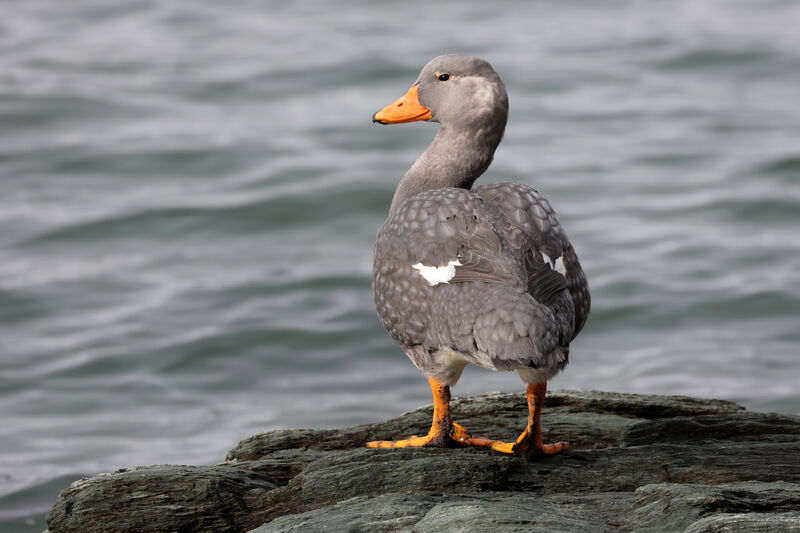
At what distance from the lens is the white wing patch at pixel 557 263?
16.2 ft

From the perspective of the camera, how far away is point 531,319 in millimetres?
4352

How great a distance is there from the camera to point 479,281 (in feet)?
15.4

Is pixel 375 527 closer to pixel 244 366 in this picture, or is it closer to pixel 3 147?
pixel 244 366

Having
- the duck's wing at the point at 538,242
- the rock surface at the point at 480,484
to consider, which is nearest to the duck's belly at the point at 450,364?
the duck's wing at the point at 538,242

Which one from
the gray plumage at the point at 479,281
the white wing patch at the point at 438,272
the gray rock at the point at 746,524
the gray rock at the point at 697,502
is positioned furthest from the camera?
the white wing patch at the point at 438,272

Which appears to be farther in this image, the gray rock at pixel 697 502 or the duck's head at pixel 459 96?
the duck's head at pixel 459 96

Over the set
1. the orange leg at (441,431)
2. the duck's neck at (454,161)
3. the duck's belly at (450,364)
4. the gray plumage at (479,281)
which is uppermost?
the duck's neck at (454,161)

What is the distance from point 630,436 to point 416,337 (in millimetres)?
1194

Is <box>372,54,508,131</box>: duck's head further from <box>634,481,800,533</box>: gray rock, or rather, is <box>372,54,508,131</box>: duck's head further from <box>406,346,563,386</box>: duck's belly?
<box>634,481,800,533</box>: gray rock

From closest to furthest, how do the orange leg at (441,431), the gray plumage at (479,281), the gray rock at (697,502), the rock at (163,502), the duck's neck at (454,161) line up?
the gray rock at (697,502) → the gray plumage at (479,281) → the rock at (163,502) → the orange leg at (441,431) → the duck's neck at (454,161)

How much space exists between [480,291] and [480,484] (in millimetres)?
765

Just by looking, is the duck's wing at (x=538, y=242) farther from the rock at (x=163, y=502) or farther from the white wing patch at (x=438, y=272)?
the rock at (x=163, y=502)

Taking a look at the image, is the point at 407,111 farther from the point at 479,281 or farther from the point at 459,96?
the point at 479,281

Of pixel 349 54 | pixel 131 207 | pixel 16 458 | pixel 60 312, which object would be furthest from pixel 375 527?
pixel 349 54
